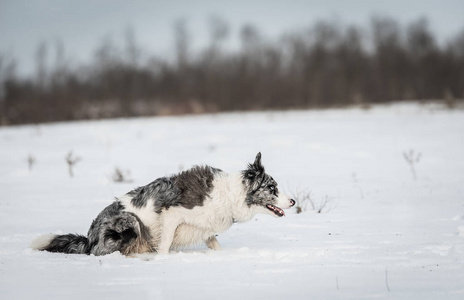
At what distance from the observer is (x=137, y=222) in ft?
23.5

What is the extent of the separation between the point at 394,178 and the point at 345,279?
8606mm

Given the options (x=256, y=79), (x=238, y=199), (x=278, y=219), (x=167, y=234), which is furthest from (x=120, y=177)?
(x=256, y=79)

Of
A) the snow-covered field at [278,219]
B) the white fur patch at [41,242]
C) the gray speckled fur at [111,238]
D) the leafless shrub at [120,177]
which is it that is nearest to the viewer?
the snow-covered field at [278,219]

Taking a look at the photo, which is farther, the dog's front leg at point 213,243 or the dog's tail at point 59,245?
the dog's front leg at point 213,243

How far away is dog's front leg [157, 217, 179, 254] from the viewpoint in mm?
7109

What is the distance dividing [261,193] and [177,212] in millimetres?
1239

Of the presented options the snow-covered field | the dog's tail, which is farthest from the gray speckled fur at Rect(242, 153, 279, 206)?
the dog's tail

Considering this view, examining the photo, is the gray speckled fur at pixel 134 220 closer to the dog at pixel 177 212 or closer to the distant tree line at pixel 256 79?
the dog at pixel 177 212

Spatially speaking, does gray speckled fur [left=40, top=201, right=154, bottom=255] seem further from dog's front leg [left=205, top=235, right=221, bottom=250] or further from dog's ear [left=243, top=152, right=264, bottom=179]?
dog's ear [left=243, top=152, right=264, bottom=179]

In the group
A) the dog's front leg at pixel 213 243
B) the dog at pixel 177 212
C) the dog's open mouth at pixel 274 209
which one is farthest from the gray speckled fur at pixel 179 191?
the dog's open mouth at pixel 274 209

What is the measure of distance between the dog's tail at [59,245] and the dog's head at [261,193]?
2.38 m

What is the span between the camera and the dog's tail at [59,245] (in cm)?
718

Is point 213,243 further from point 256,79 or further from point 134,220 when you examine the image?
point 256,79

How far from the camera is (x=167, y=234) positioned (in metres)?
7.12
